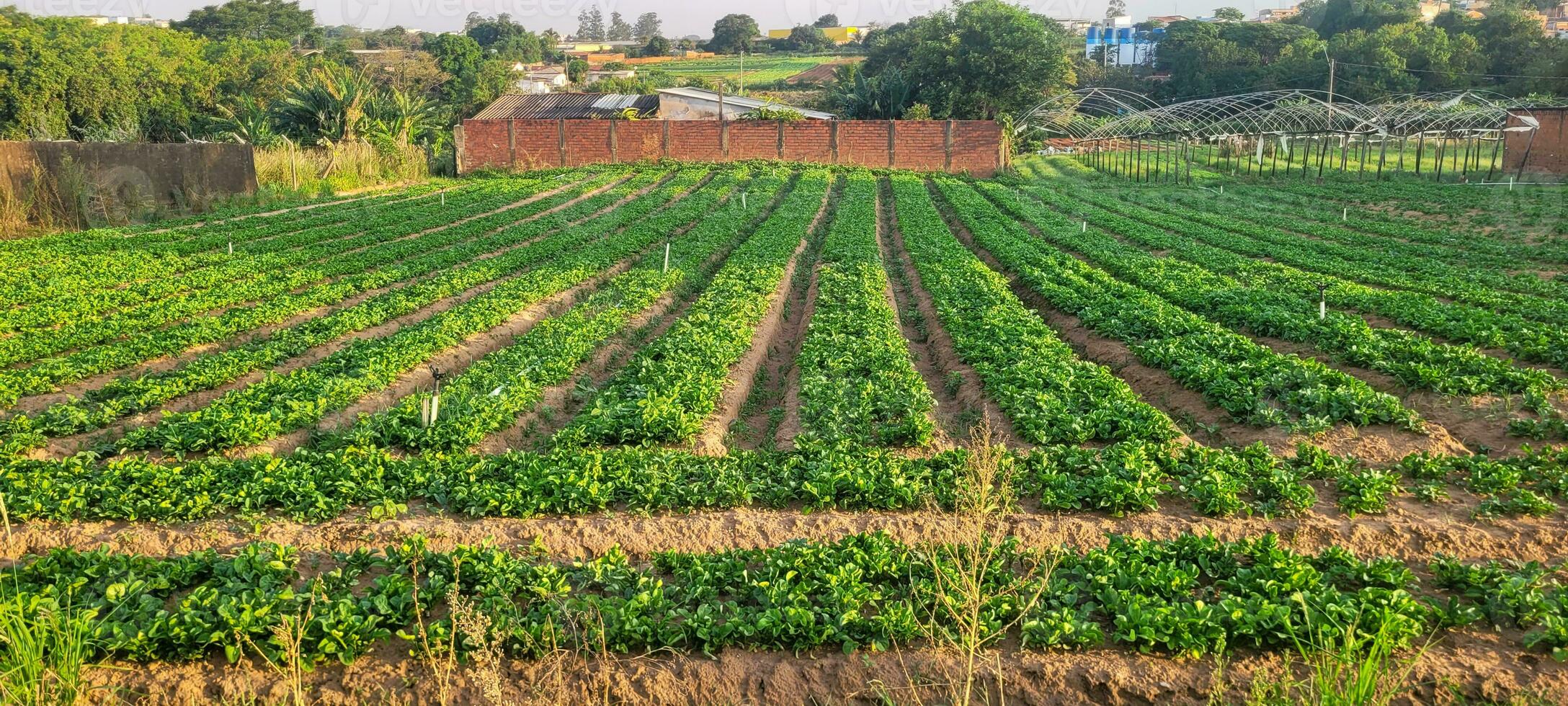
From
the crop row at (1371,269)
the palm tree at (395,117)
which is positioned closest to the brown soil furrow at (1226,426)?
the crop row at (1371,269)

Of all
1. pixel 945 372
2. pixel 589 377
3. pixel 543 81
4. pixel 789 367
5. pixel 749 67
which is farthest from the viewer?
pixel 749 67

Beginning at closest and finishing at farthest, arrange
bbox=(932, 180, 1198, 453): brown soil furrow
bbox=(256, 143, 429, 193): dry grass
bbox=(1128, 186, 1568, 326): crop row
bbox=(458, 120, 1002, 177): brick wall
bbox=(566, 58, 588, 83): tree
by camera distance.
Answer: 1. bbox=(932, 180, 1198, 453): brown soil furrow
2. bbox=(1128, 186, 1568, 326): crop row
3. bbox=(256, 143, 429, 193): dry grass
4. bbox=(458, 120, 1002, 177): brick wall
5. bbox=(566, 58, 588, 83): tree

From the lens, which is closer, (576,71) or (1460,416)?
(1460,416)

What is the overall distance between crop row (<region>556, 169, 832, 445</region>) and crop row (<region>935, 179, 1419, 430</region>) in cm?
513

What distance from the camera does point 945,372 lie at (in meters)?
12.5

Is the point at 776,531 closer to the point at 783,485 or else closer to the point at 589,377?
the point at 783,485

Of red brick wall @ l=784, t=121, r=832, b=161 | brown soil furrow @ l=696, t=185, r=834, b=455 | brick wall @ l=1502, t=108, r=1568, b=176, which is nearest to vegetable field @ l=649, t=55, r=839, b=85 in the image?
red brick wall @ l=784, t=121, r=832, b=161

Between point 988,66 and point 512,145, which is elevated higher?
point 988,66

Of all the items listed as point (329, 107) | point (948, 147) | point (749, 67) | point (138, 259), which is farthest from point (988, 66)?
point (749, 67)

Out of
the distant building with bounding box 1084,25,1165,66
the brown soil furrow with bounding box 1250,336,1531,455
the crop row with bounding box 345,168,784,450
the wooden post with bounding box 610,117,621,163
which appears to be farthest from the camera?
the distant building with bounding box 1084,25,1165,66

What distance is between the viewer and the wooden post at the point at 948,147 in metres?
46.6

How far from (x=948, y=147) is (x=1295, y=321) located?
34696mm

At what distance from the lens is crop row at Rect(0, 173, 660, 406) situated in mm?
11273

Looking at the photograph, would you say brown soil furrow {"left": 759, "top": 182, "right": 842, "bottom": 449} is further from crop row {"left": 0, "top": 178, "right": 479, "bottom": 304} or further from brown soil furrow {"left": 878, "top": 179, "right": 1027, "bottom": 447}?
crop row {"left": 0, "top": 178, "right": 479, "bottom": 304}
